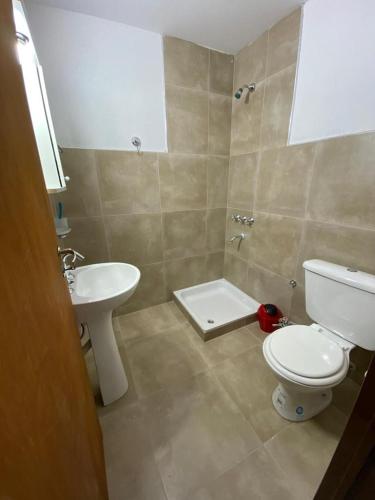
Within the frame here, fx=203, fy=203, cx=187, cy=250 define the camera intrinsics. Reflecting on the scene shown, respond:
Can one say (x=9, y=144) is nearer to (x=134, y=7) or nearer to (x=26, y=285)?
(x=26, y=285)

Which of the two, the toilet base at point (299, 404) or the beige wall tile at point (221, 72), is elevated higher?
the beige wall tile at point (221, 72)

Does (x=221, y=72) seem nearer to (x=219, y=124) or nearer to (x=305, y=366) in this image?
(x=219, y=124)

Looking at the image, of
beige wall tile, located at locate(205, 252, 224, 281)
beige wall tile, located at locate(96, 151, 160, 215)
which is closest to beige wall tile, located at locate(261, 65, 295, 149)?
beige wall tile, located at locate(96, 151, 160, 215)

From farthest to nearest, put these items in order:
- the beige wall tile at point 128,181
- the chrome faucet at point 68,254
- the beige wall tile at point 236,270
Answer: the beige wall tile at point 236,270, the beige wall tile at point 128,181, the chrome faucet at point 68,254

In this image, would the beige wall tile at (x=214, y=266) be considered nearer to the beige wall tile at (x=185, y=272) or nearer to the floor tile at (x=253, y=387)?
the beige wall tile at (x=185, y=272)

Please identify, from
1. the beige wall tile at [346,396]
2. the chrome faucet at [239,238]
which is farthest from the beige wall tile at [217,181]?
the beige wall tile at [346,396]

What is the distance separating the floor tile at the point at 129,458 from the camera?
3.02 feet

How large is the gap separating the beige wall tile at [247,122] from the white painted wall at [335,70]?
0.35 meters

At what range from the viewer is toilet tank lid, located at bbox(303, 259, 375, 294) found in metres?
1.07

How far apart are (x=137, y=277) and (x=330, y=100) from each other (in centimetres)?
160

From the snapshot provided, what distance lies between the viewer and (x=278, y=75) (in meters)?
1.51

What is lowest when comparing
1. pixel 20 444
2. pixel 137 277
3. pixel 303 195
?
pixel 137 277

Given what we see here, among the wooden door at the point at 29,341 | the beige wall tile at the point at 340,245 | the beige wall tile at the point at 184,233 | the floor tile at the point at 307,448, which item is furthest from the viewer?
the beige wall tile at the point at 184,233

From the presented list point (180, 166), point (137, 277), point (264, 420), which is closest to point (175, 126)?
point (180, 166)
